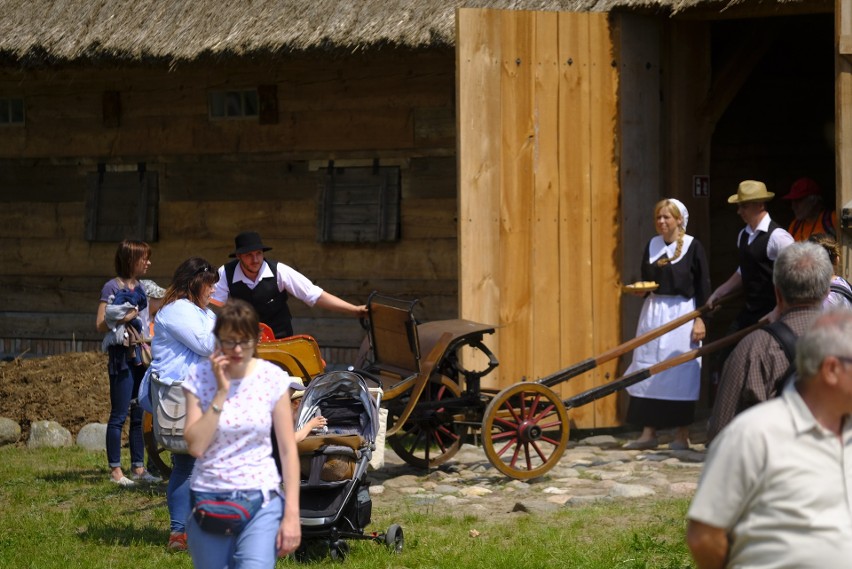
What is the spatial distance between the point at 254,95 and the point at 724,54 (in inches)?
160

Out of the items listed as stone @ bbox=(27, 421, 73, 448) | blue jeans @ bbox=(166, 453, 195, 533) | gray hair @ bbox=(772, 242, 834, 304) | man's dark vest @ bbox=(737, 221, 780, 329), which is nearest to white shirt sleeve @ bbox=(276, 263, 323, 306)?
blue jeans @ bbox=(166, 453, 195, 533)

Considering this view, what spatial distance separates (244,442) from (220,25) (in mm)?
7106

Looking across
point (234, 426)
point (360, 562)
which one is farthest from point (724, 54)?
point (234, 426)

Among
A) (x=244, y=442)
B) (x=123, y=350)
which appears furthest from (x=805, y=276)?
(x=123, y=350)

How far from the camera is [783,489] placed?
119 inches

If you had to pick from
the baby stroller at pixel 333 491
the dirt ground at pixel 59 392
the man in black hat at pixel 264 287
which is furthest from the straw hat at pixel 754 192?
the dirt ground at pixel 59 392

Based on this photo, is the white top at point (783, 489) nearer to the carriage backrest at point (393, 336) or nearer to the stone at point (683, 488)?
the stone at point (683, 488)

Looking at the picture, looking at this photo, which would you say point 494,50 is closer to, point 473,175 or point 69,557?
point 473,175

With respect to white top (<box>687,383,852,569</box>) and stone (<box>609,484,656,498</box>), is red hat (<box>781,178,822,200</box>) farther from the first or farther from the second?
white top (<box>687,383,852,569</box>)

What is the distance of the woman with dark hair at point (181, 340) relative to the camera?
6.14 metres

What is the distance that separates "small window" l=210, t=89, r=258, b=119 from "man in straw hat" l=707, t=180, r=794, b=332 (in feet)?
16.3

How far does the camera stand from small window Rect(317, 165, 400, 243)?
35.6ft

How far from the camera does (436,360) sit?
7590 millimetres

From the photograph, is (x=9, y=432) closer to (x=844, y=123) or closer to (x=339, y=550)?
(x=339, y=550)
